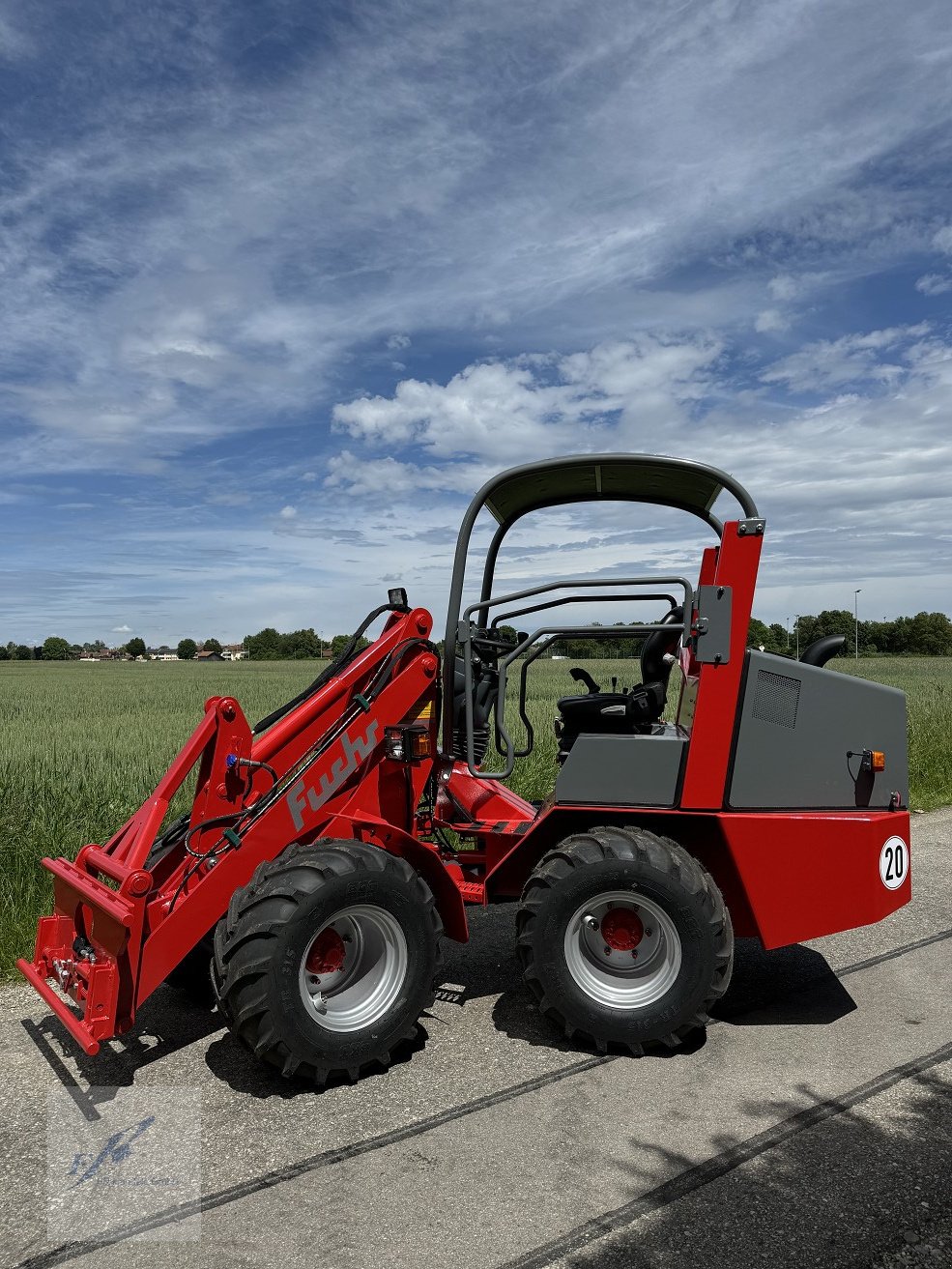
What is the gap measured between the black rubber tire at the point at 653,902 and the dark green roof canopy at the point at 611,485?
1628 millimetres

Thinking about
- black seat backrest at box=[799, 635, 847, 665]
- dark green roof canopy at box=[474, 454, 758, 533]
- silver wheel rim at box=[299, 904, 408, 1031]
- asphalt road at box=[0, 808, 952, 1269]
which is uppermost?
dark green roof canopy at box=[474, 454, 758, 533]

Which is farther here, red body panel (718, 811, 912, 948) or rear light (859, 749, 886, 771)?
rear light (859, 749, 886, 771)

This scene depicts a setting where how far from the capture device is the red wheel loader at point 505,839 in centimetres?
389

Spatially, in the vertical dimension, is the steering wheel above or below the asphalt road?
above

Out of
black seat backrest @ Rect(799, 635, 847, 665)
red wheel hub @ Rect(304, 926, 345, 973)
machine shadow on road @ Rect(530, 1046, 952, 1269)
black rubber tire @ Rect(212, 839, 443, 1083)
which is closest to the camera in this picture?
machine shadow on road @ Rect(530, 1046, 952, 1269)

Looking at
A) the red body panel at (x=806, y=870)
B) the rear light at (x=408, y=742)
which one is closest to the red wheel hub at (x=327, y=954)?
the rear light at (x=408, y=742)

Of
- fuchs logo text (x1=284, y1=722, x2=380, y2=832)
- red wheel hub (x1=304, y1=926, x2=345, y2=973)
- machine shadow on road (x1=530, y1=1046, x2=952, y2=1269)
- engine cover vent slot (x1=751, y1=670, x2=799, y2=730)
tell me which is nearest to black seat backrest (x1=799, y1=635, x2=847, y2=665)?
engine cover vent slot (x1=751, y1=670, x2=799, y2=730)

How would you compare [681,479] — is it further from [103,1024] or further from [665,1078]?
[103,1024]

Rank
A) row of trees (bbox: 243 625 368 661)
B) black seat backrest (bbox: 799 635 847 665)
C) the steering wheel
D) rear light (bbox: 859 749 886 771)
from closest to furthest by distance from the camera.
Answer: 1. rear light (bbox: 859 749 886 771)
2. black seat backrest (bbox: 799 635 847 665)
3. the steering wheel
4. row of trees (bbox: 243 625 368 661)

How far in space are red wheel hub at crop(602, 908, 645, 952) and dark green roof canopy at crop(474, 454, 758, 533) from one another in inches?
73.4

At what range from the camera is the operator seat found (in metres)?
4.84

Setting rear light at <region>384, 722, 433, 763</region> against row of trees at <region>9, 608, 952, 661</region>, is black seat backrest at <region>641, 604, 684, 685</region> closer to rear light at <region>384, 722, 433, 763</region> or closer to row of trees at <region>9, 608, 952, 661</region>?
rear light at <region>384, 722, 433, 763</region>

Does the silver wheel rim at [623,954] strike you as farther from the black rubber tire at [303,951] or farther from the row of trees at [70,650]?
the row of trees at [70,650]

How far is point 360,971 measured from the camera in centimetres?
416
